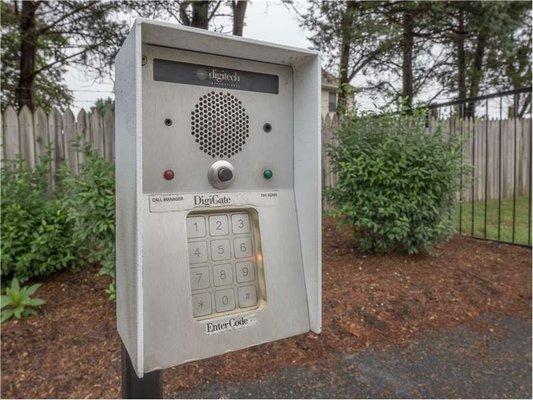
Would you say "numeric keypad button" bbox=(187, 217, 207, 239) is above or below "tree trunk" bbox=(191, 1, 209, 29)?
below

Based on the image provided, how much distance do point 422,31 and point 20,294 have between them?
6.83 m

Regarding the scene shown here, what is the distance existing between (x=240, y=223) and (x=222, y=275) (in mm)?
144

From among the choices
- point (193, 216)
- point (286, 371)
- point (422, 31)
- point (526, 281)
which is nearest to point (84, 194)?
point (286, 371)

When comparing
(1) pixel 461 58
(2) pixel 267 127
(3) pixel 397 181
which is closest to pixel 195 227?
(2) pixel 267 127

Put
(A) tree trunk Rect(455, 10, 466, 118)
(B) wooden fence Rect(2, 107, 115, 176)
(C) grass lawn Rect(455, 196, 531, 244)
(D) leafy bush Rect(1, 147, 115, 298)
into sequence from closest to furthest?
(D) leafy bush Rect(1, 147, 115, 298)
(B) wooden fence Rect(2, 107, 115, 176)
(C) grass lawn Rect(455, 196, 531, 244)
(A) tree trunk Rect(455, 10, 466, 118)

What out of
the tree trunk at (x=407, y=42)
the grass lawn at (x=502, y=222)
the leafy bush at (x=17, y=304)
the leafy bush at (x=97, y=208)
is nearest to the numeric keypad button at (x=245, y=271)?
the leafy bush at (x=97, y=208)

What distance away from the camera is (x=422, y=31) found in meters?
6.59

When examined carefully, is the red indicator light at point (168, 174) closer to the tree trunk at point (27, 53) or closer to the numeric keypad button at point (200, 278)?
the numeric keypad button at point (200, 278)

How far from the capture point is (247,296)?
40.7 inches

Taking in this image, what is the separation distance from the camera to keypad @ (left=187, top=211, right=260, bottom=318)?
3.18 feet

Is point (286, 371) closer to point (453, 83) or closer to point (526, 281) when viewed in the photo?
point (526, 281)

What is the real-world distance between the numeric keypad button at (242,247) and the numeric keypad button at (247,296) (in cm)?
9

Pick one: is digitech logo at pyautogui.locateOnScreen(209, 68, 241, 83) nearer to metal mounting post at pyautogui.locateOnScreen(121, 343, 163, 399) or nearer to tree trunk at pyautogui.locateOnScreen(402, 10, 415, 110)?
metal mounting post at pyautogui.locateOnScreen(121, 343, 163, 399)

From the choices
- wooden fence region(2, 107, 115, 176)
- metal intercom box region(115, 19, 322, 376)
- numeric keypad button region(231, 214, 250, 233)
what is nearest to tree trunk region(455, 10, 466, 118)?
wooden fence region(2, 107, 115, 176)
